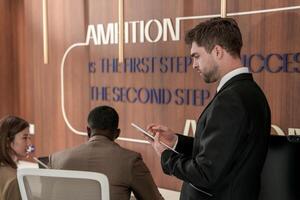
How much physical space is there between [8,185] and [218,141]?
3.43ft

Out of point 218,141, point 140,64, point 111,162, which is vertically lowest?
point 111,162

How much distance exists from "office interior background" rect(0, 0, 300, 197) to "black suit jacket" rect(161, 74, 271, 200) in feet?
2.52

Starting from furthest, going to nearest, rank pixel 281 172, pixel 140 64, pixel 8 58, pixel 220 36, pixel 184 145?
1. pixel 8 58
2. pixel 140 64
3. pixel 184 145
4. pixel 281 172
5. pixel 220 36

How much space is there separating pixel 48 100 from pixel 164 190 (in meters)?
1.63

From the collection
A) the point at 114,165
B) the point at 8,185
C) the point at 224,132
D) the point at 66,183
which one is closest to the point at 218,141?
the point at 224,132

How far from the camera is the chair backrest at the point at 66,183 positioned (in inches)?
62.9

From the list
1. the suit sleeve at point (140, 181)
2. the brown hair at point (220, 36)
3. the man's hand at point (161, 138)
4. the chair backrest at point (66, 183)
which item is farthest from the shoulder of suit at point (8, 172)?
the brown hair at point (220, 36)

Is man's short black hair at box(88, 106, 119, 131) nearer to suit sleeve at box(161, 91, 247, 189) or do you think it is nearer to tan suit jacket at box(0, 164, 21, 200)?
tan suit jacket at box(0, 164, 21, 200)

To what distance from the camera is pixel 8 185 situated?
1.96 metres

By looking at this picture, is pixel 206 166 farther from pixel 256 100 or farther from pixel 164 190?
pixel 164 190

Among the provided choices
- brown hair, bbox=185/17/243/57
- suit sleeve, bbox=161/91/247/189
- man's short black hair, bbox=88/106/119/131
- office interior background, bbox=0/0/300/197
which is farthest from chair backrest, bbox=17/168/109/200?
office interior background, bbox=0/0/300/197

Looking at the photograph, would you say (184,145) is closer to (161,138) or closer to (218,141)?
(161,138)

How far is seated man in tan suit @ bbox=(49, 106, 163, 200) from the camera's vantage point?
2.02m

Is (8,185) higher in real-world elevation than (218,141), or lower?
lower
